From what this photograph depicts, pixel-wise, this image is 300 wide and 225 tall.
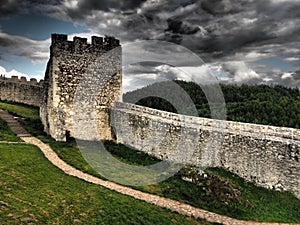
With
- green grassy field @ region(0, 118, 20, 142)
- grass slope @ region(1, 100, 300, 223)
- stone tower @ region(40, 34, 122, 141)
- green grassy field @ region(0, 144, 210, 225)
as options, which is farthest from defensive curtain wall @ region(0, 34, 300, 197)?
green grassy field @ region(0, 144, 210, 225)

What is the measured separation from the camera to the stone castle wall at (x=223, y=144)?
1459cm

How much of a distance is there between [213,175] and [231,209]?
2.23 meters

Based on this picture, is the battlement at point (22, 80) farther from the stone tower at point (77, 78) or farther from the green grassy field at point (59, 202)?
the green grassy field at point (59, 202)

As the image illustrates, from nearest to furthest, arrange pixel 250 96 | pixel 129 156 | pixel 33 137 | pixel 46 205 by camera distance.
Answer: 1. pixel 46 205
2. pixel 129 156
3. pixel 33 137
4. pixel 250 96

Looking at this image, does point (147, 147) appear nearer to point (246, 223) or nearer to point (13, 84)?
point (246, 223)

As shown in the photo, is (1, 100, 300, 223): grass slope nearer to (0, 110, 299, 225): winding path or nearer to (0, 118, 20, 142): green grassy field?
(0, 110, 299, 225): winding path

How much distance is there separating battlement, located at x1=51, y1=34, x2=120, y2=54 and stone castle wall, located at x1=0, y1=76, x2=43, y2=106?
1661 centimetres

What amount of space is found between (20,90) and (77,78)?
19891mm

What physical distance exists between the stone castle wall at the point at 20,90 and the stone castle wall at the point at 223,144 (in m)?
18.9

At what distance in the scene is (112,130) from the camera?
21.7 m

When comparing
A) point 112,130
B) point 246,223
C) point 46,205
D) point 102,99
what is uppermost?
point 102,99

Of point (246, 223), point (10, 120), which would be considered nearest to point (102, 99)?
point (10, 120)

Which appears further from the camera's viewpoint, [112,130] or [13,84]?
[13,84]

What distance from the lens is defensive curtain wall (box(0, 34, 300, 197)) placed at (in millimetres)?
14922
